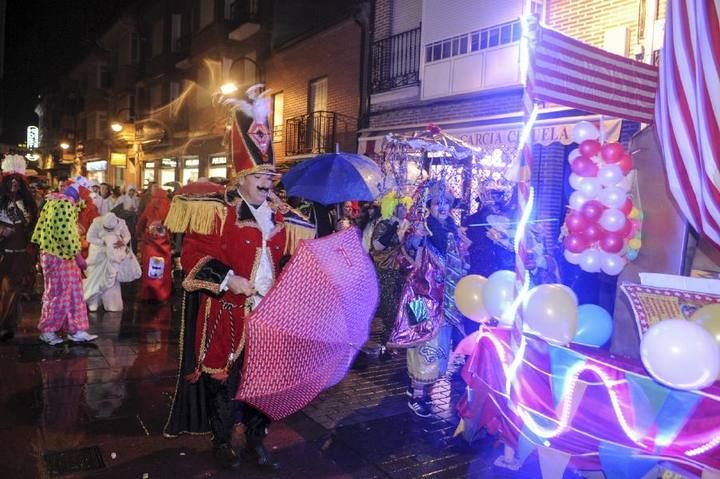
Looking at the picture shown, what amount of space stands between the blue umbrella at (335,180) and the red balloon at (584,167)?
2.64 metres

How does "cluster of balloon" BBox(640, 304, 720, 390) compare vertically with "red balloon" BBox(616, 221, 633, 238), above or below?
below

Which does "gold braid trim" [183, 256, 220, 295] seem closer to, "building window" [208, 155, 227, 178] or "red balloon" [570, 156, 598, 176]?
"red balloon" [570, 156, 598, 176]

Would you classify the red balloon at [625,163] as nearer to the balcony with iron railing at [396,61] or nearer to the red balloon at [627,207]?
the red balloon at [627,207]

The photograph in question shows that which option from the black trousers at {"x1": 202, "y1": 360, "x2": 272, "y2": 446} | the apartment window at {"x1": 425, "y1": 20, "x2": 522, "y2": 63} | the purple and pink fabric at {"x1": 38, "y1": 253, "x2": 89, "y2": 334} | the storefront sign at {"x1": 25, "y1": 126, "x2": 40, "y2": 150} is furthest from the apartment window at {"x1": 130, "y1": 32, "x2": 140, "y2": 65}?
the black trousers at {"x1": 202, "y1": 360, "x2": 272, "y2": 446}

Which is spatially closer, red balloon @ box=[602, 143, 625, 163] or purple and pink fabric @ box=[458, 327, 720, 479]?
purple and pink fabric @ box=[458, 327, 720, 479]

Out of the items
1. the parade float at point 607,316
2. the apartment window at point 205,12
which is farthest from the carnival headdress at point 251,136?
the apartment window at point 205,12

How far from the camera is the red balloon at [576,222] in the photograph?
4.42 metres

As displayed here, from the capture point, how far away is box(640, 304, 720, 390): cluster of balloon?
9.10 feet

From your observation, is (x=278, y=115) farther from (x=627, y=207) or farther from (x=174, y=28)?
(x=627, y=207)

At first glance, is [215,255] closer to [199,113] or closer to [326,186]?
[326,186]

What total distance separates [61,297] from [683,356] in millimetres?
6527

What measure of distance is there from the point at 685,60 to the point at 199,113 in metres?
24.7

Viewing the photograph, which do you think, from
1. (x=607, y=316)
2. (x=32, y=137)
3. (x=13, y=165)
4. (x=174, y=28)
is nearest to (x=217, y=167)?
(x=174, y=28)

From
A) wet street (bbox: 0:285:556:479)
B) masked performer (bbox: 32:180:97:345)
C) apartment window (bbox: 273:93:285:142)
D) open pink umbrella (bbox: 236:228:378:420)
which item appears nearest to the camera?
open pink umbrella (bbox: 236:228:378:420)
